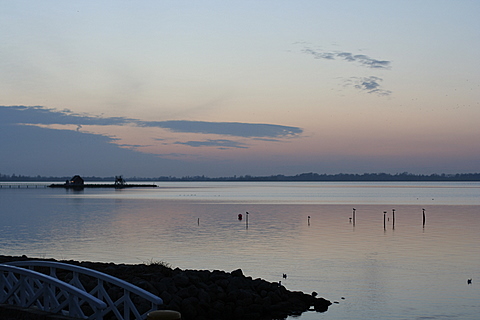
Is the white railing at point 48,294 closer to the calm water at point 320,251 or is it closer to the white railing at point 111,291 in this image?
the white railing at point 111,291

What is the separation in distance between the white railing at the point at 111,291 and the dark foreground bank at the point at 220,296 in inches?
41.8

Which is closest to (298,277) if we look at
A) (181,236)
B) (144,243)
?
(144,243)

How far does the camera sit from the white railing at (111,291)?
1283 cm

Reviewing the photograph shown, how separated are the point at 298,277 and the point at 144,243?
21497mm

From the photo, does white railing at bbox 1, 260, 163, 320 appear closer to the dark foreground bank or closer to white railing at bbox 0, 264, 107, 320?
white railing at bbox 0, 264, 107, 320

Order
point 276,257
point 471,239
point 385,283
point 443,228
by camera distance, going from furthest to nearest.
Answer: point 443,228 → point 471,239 → point 276,257 → point 385,283

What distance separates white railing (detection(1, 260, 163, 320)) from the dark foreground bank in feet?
3.48

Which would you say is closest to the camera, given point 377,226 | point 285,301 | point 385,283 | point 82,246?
point 285,301

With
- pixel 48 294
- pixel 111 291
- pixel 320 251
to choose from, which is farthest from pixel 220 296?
pixel 320 251

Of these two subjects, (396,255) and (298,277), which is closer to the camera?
(298,277)

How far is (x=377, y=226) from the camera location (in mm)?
69000

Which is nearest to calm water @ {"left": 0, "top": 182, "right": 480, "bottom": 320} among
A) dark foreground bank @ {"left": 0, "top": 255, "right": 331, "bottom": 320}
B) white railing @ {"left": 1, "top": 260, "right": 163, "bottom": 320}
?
dark foreground bank @ {"left": 0, "top": 255, "right": 331, "bottom": 320}

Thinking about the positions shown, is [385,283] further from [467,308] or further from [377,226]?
[377,226]

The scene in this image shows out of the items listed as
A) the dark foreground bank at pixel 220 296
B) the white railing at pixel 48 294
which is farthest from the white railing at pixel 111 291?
the dark foreground bank at pixel 220 296
